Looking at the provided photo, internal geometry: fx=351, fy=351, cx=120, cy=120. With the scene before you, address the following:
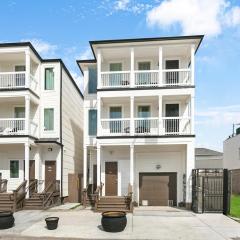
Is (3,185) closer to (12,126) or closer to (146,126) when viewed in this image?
(12,126)

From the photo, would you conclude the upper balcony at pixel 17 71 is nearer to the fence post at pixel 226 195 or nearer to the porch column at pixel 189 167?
the porch column at pixel 189 167

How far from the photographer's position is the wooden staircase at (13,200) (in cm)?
1988

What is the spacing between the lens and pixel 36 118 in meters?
24.4

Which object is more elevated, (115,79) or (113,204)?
(115,79)

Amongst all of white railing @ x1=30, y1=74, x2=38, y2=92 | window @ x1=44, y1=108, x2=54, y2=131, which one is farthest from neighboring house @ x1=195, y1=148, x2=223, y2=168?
white railing @ x1=30, y1=74, x2=38, y2=92

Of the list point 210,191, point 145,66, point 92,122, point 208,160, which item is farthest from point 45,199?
point 208,160

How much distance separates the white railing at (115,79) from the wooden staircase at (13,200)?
8302 mm

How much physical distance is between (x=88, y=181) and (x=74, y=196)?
2.56 meters

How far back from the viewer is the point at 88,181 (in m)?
24.2

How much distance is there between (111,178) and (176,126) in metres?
5.56

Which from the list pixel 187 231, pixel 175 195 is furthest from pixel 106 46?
pixel 187 231

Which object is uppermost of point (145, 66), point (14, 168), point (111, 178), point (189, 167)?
point (145, 66)

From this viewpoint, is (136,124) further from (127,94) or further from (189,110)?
(189,110)

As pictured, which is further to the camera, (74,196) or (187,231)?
(74,196)
